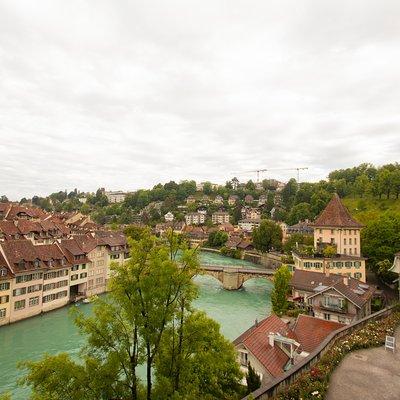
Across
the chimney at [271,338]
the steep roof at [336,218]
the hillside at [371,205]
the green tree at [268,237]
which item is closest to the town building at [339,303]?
the chimney at [271,338]

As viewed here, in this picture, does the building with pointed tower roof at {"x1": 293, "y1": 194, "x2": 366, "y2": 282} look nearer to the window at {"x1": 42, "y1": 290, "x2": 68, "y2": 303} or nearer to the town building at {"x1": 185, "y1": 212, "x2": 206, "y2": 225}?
the window at {"x1": 42, "y1": 290, "x2": 68, "y2": 303}

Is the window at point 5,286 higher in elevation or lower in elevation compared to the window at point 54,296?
higher

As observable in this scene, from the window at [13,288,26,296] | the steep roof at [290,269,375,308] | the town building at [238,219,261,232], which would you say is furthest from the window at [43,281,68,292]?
the town building at [238,219,261,232]

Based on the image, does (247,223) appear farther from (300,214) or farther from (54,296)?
(54,296)

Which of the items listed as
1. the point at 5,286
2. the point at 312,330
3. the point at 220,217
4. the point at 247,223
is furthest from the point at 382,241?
the point at 220,217

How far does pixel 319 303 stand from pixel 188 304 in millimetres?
24981

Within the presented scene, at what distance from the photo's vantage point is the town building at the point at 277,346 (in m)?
23.2

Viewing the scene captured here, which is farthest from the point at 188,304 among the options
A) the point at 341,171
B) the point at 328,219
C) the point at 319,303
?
the point at 341,171

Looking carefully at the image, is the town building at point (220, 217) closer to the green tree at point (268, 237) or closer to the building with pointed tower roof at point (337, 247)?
the green tree at point (268, 237)

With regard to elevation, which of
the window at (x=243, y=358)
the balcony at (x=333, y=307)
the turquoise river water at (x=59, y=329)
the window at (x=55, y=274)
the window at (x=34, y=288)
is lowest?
the turquoise river water at (x=59, y=329)

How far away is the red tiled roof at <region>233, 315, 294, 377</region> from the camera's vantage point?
A: 23172 millimetres

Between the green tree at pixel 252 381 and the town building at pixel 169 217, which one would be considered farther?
the town building at pixel 169 217

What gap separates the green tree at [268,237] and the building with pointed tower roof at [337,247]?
1227 inches

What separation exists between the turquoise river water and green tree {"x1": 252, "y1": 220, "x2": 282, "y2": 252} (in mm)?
Answer: 36824
